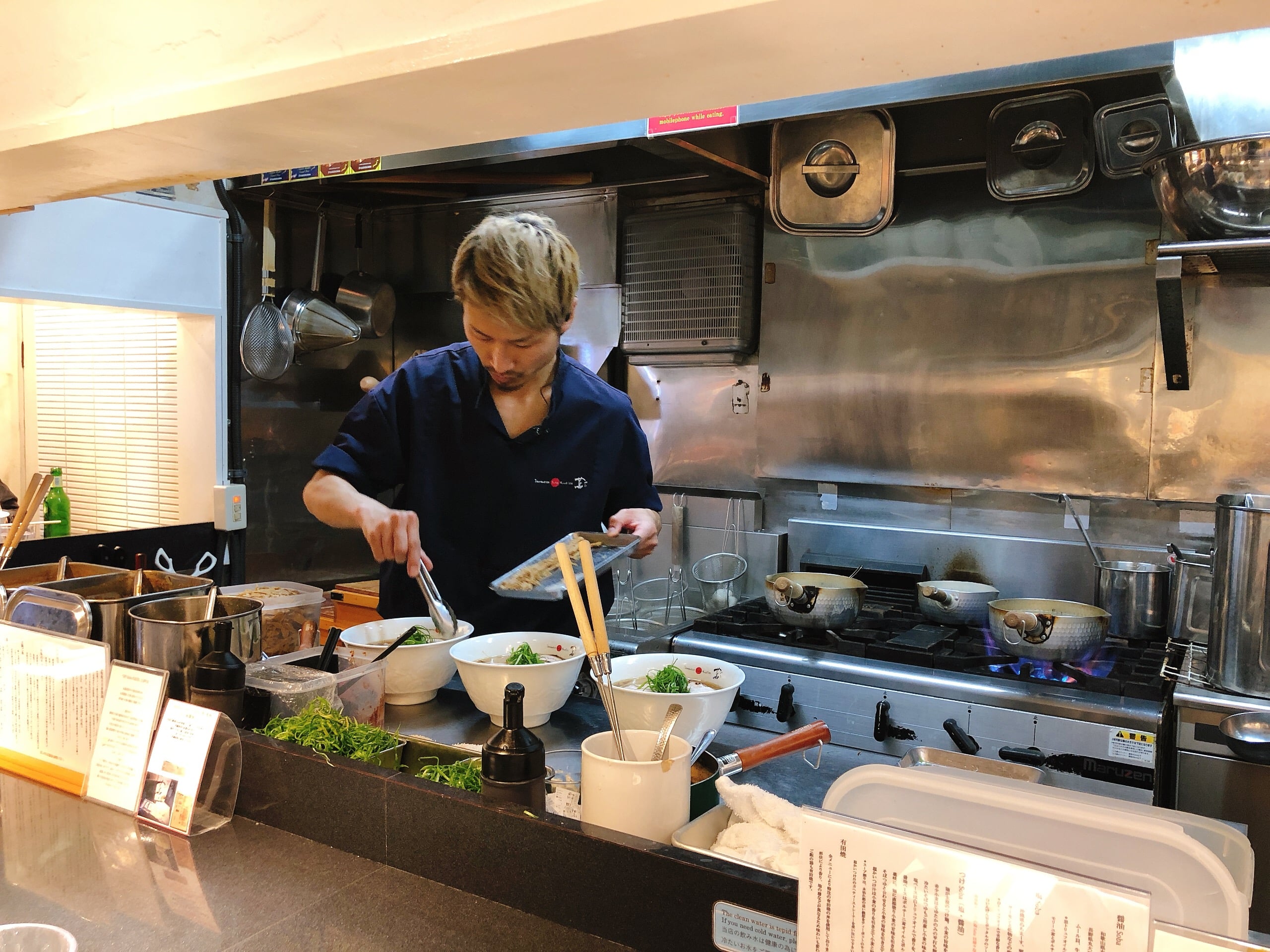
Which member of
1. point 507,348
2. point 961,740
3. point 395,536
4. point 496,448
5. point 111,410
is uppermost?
point 507,348

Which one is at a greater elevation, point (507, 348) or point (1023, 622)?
point (507, 348)

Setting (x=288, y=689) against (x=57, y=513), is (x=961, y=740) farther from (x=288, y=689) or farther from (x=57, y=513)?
(x=57, y=513)

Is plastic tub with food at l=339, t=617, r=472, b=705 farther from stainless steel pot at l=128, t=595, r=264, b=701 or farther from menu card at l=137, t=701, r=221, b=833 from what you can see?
menu card at l=137, t=701, r=221, b=833

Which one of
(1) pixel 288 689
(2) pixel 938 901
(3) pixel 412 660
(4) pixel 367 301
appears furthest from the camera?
(4) pixel 367 301

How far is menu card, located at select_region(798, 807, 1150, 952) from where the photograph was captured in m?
0.67

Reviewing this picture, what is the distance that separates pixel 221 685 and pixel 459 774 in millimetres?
411

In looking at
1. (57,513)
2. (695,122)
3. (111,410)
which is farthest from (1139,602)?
(111,410)

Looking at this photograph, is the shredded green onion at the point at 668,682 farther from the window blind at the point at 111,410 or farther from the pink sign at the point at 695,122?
the window blind at the point at 111,410

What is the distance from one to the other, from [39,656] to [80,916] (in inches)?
20.9

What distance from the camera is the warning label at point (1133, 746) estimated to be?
7.78 ft

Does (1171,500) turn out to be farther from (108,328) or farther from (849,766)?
(108,328)

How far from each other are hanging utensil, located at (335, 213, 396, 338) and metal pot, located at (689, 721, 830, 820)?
152 inches

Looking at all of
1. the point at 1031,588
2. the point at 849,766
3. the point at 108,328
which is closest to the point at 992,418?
the point at 1031,588

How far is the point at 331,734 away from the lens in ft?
4.51
